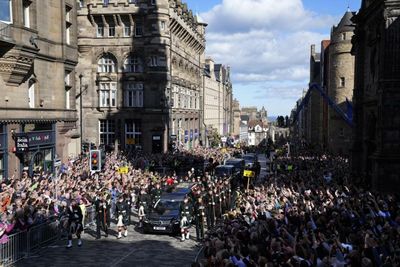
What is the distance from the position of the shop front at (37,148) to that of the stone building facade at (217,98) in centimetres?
5169

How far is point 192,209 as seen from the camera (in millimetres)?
19766

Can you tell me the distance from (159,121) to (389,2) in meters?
30.3

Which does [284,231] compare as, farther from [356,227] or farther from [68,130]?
[68,130]

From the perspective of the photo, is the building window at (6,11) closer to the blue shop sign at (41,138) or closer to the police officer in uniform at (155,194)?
the blue shop sign at (41,138)

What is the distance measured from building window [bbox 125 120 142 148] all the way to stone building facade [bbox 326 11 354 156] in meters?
20.8

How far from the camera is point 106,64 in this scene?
51.2 metres

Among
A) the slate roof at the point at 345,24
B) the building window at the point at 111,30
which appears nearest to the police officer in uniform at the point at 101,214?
the building window at the point at 111,30

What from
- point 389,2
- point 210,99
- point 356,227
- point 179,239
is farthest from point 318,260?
point 210,99

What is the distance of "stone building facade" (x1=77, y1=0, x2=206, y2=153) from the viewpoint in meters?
49.4

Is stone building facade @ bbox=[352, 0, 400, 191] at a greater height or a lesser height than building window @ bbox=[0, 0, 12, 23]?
lesser

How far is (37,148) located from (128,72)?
1004 inches

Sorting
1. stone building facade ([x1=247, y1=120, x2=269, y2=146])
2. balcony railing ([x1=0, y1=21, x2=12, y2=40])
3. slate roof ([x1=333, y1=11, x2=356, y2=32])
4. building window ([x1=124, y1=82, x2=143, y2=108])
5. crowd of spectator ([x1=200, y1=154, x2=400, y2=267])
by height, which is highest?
slate roof ([x1=333, y1=11, x2=356, y2=32])

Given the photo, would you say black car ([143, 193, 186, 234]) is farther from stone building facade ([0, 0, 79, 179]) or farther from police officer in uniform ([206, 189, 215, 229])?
stone building facade ([0, 0, 79, 179])

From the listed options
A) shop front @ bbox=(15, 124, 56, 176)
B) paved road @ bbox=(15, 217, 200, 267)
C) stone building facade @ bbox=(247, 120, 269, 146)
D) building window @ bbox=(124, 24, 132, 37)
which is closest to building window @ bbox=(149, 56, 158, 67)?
building window @ bbox=(124, 24, 132, 37)
